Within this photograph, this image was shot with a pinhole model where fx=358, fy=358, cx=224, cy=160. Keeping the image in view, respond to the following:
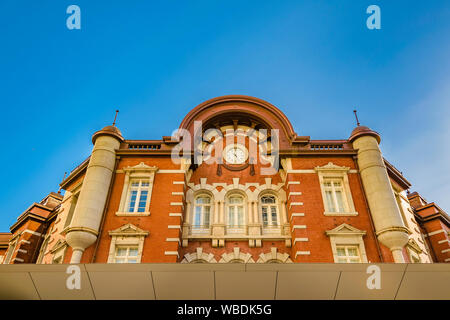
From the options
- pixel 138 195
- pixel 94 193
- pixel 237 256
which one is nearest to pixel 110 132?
pixel 94 193

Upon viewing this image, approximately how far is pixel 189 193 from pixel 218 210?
6.68ft

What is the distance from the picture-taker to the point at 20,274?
8609 millimetres

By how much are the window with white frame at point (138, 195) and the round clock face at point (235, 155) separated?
5253mm

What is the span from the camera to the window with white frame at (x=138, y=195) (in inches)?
761

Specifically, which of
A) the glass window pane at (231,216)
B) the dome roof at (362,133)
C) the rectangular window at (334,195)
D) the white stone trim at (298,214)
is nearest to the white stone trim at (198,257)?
the glass window pane at (231,216)

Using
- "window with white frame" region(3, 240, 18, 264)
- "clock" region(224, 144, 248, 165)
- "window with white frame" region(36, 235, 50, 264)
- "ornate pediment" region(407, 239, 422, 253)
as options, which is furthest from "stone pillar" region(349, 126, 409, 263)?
"window with white frame" region(3, 240, 18, 264)

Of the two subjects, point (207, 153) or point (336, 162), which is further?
point (207, 153)

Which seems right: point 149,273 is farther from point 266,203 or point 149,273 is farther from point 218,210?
point 266,203

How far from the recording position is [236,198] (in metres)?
21.0

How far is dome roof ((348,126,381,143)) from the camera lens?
2091cm

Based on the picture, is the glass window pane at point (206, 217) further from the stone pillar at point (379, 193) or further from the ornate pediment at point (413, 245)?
the ornate pediment at point (413, 245)

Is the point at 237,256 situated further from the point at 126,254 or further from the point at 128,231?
the point at 128,231

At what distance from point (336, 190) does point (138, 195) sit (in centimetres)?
1098
